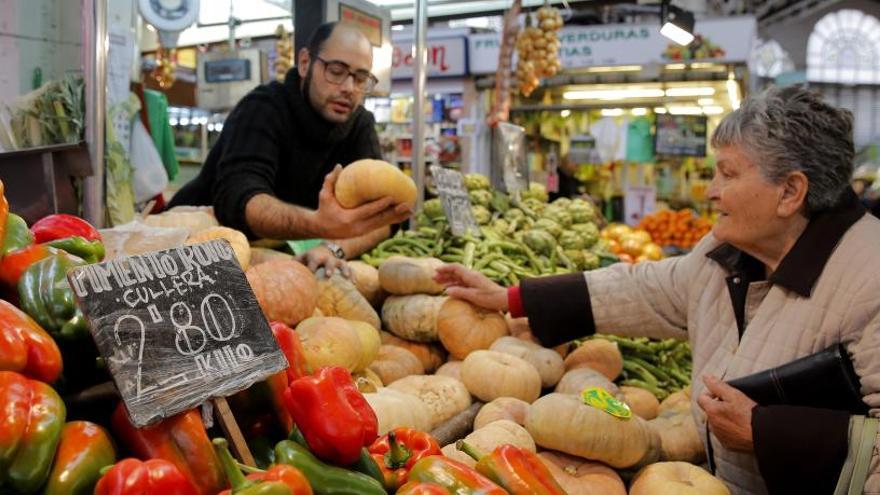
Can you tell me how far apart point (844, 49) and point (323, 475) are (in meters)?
29.2

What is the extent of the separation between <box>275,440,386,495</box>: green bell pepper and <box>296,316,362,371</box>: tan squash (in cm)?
98

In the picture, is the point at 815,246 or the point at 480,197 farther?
the point at 480,197

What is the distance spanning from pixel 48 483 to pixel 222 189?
225 cm

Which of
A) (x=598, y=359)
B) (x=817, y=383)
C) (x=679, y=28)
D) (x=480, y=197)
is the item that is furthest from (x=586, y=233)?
(x=817, y=383)

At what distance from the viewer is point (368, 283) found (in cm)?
325

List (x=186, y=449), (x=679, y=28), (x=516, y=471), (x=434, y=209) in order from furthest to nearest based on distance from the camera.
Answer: (x=679, y=28) → (x=434, y=209) → (x=516, y=471) → (x=186, y=449)

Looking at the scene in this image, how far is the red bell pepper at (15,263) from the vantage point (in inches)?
54.0

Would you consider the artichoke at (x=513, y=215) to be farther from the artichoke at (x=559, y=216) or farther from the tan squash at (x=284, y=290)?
the tan squash at (x=284, y=290)

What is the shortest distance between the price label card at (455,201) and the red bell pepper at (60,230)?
2.10 m

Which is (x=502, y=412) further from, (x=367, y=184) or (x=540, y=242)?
(x=540, y=242)

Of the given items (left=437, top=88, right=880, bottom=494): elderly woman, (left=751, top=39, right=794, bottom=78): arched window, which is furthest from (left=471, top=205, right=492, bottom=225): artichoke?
(left=751, top=39, right=794, bottom=78): arched window

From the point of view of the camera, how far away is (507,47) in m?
7.28

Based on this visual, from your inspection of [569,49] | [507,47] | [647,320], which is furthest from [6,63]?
[569,49]

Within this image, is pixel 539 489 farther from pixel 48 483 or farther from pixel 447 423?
pixel 447 423
